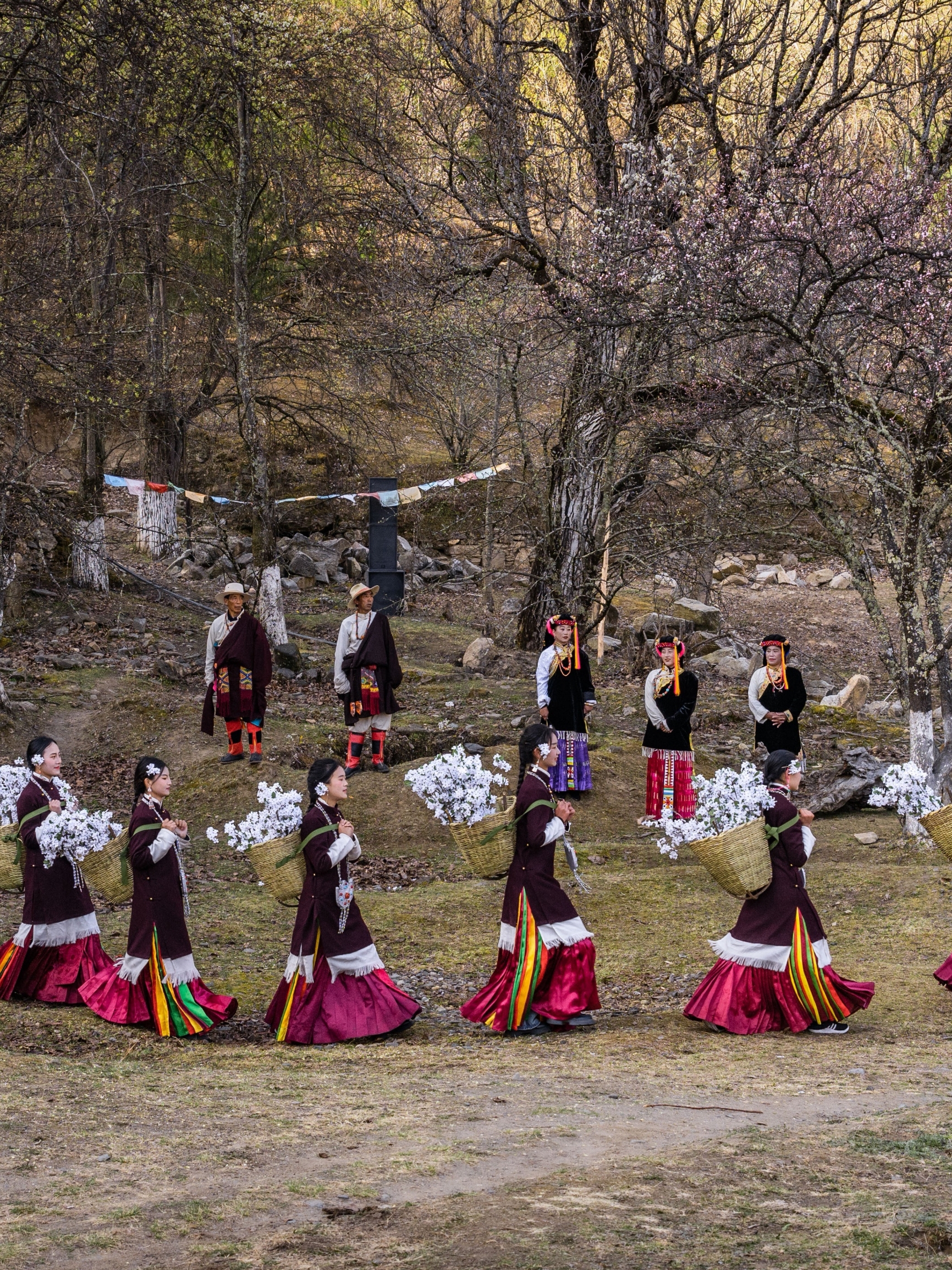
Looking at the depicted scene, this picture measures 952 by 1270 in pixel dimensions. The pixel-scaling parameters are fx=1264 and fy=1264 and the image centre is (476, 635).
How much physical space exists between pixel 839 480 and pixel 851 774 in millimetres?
13764

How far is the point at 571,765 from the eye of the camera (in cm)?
1204

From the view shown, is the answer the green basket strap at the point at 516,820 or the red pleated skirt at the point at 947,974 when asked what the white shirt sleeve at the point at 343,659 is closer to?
the green basket strap at the point at 516,820

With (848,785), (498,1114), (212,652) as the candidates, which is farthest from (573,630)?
(498,1114)

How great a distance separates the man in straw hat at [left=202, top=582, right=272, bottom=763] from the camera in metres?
12.5

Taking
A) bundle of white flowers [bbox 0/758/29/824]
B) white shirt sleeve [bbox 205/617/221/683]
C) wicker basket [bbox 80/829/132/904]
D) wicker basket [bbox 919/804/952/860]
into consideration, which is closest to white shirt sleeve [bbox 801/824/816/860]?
wicker basket [bbox 919/804/952/860]

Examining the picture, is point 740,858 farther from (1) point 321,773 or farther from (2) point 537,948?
(1) point 321,773

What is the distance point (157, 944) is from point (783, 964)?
346 cm

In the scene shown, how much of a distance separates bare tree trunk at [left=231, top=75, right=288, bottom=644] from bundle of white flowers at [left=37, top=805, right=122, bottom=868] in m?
10.8

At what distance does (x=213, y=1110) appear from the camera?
216 inches

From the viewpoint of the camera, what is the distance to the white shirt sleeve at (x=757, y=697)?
11.7 metres

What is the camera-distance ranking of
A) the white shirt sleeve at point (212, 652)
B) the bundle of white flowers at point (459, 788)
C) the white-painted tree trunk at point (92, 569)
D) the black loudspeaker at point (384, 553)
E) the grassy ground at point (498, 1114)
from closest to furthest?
1. the grassy ground at point (498, 1114)
2. the bundle of white flowers at point (459, 788)
3. the white shirt sleeve at point (212, 652)
4. the black loudspeaker at point (384, 553)
5. the white-painted tree trunk at point (92, 569)

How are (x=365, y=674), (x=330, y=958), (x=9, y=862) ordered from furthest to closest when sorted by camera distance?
(x=365, y=674) < (x=9, y=862) < (x=330, y=958)

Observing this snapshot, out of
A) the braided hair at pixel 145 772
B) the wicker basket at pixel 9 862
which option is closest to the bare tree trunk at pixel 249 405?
the wicker basket at pixel 9 862

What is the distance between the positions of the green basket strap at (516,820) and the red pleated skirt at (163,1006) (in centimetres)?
173
